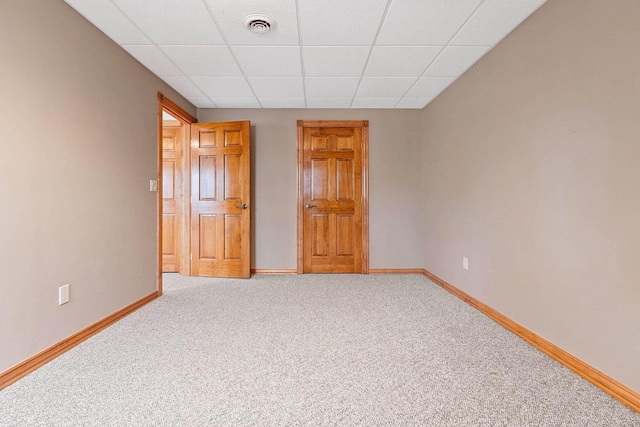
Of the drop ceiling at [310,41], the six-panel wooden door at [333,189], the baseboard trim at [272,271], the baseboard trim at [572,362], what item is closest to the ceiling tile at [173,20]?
the drop ceiling at [310,41]

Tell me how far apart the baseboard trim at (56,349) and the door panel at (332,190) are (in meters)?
2.22

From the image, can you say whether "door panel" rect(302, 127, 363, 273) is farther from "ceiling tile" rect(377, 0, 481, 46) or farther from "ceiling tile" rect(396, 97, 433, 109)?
"ceiling tile" rect(377, 0, 481, 46)

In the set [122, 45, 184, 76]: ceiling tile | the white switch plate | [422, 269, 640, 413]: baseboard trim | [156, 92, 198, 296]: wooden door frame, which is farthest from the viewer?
[156, 92, 198, 296]: wooden door frame

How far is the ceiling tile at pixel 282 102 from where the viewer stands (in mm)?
3703

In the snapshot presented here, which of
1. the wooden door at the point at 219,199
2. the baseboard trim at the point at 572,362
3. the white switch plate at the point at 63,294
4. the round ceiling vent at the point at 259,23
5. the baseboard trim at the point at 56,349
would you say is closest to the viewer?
the baseboard trim at the point at 572,362

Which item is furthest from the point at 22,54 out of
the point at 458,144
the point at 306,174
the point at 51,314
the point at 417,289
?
the point at 417,289

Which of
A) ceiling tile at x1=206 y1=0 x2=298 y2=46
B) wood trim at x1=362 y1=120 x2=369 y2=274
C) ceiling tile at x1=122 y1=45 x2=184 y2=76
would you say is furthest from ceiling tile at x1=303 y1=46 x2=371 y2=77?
A: ceiling tile at x1=122 y1=45 x2=184 y2=76

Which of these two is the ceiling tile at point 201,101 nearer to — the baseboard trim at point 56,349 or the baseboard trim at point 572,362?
the baseboard trim at point 56,349

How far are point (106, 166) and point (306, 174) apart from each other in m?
2.31

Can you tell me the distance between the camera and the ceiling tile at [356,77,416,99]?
313cm

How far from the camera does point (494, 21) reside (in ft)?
6.95

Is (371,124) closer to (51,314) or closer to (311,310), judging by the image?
A: (311,310)

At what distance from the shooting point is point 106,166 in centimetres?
235

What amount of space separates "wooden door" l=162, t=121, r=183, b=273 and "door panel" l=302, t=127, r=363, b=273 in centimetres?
181
